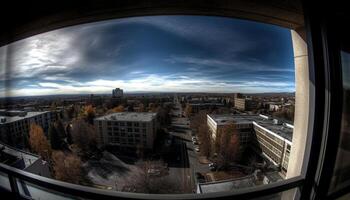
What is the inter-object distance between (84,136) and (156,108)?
278 centimetres

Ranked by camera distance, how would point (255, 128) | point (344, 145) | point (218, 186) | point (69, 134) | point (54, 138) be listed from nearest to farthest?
1. point (344, 145)
2. point (218, 186)
3. point (255, 128)
4. point (54, 138)
5. point (69, 134)

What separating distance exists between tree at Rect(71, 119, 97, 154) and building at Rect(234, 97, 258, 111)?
4.58 meters

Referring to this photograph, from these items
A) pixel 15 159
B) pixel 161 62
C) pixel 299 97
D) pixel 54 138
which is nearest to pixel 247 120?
pixel 161 62

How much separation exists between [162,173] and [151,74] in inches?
136

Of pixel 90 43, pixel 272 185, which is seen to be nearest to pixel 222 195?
pixel 272 185

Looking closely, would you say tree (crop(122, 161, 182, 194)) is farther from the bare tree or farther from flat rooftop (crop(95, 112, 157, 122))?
the bare tree

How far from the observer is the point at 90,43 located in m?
4.72

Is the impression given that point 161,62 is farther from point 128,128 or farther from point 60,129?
point 60,129

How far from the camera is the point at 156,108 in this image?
470 cm

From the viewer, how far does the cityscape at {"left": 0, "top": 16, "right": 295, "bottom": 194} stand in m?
4.01

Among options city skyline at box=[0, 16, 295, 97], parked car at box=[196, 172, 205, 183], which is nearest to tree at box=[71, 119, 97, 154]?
city skyline at box=[0, 16, 295, 97]

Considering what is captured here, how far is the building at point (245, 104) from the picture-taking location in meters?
3.61

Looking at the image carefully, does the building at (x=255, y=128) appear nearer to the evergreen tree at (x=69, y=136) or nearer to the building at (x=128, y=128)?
the building at (x=128, y=128)

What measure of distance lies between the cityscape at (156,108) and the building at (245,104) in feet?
0.08
